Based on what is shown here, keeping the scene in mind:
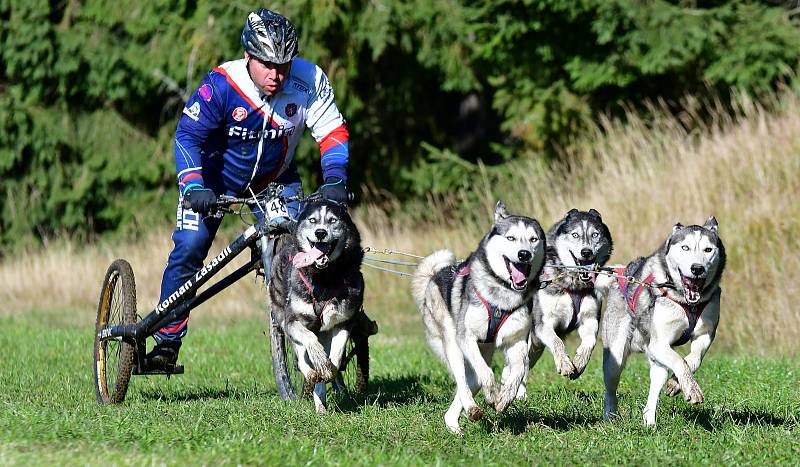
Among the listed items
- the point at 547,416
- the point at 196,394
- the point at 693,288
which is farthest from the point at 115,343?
the point at 693,288

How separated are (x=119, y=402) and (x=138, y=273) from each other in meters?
9.85

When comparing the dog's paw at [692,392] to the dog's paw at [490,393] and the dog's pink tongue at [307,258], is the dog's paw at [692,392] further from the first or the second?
the dog's pink tongue at [307,258]

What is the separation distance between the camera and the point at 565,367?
6.33 meters

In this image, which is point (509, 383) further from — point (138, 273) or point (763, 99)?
point (138, 273)

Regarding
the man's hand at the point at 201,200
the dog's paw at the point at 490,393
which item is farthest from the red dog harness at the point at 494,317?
the man's hand at the point at 201,200

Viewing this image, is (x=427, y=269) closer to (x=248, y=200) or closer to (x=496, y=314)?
(x=496, y=314)

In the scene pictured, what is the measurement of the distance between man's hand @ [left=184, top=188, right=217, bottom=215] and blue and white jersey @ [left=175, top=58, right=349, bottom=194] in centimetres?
19

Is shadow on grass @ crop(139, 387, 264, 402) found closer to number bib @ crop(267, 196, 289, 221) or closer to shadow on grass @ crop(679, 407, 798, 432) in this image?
number bib @ crop(267, 196, 289, 221)

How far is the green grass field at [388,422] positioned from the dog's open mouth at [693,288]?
0.77m

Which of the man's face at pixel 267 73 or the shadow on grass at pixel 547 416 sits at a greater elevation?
the man's face at pixel 267 73

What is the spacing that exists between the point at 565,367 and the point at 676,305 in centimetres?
73

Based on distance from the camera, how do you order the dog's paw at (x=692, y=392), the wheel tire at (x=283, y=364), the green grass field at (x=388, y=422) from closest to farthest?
the green grass field at (x=388, y=422) → the dog's paw at (x=692, y=392) → the wheel tire at (x=283, y=364)

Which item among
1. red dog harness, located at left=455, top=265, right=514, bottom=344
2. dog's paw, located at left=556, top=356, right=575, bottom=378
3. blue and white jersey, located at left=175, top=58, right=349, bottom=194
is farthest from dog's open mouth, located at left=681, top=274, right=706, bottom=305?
blue and white jersey, located at left=175, top=58, right=349, bottom=194

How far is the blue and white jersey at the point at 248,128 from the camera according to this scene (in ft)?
23.7
